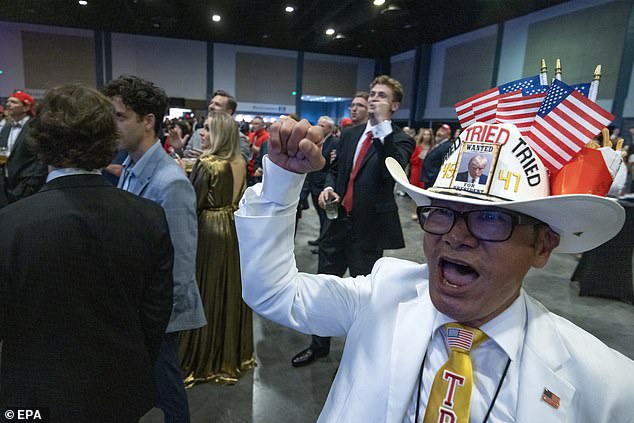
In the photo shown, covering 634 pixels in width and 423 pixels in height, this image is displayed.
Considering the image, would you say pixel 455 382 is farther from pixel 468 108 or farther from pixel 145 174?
pixel 145 174

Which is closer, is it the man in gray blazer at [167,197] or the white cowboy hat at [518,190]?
the white cowboy hat at [518,190]

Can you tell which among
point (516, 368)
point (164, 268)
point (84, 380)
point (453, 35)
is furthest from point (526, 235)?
point (453, 35)

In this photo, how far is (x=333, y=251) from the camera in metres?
2.81

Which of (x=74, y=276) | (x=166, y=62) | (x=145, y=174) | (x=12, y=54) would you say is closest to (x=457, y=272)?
(x=74, y=276)

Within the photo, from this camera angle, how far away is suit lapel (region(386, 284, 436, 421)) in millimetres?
897

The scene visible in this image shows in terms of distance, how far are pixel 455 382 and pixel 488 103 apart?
70 cm

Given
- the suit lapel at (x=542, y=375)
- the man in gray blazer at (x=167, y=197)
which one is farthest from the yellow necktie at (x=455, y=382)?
the man in gray blazer at (x=167, y=197)

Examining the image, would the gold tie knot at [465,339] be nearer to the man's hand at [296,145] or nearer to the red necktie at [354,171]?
the man's hand at [296,145]

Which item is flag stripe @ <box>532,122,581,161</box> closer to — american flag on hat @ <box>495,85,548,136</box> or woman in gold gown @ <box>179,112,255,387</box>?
american flag on hat @ <box>495,85,548,136</box>

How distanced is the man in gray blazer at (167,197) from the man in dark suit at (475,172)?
125 centimetres

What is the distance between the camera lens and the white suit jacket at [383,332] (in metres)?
0.85

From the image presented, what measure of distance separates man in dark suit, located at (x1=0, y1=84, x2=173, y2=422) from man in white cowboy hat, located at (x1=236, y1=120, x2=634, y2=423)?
0.50m

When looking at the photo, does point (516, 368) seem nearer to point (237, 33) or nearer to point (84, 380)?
point (84, 380)

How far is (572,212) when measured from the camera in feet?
2.78
